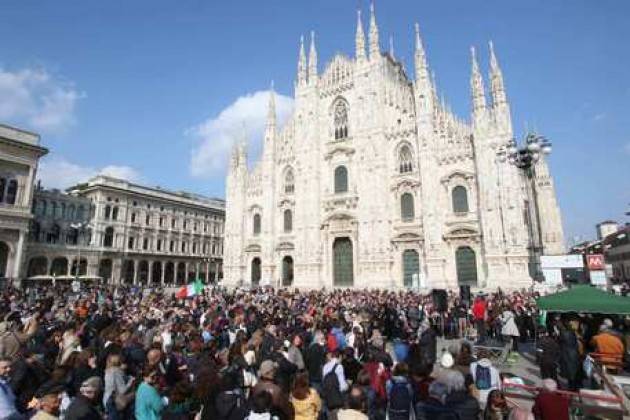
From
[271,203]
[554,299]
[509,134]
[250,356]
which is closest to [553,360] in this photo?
[554,299]

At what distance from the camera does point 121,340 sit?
7164mm

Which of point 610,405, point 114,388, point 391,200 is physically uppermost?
point 391,200

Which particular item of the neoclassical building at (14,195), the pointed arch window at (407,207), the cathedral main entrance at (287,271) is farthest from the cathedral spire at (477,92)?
the neoclassical building at (14,195)

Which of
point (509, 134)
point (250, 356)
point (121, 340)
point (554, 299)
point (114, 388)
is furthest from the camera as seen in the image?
point (509, 134)

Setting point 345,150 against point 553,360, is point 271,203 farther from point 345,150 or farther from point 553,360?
point 553,360

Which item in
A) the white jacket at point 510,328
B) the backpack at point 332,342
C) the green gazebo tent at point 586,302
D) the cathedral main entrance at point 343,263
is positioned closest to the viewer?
the backpack at point 332,342

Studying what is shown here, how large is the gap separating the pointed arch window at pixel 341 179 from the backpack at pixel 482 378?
1102 inches

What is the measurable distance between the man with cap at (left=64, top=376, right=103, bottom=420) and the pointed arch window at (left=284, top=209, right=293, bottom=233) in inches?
1272

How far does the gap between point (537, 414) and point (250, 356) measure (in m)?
4.45

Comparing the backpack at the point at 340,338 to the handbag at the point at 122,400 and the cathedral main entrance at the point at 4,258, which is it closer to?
the handbag at the point at 122,400

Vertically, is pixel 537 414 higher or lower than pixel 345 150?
lower

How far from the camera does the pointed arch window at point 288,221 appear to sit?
36500 mm

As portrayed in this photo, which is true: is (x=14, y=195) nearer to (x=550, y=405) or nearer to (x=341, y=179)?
(x=341, y=179)

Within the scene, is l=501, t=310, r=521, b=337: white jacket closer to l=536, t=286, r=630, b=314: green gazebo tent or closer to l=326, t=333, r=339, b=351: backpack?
l=536, t=286, r=630, b=314: green gazebo tent
